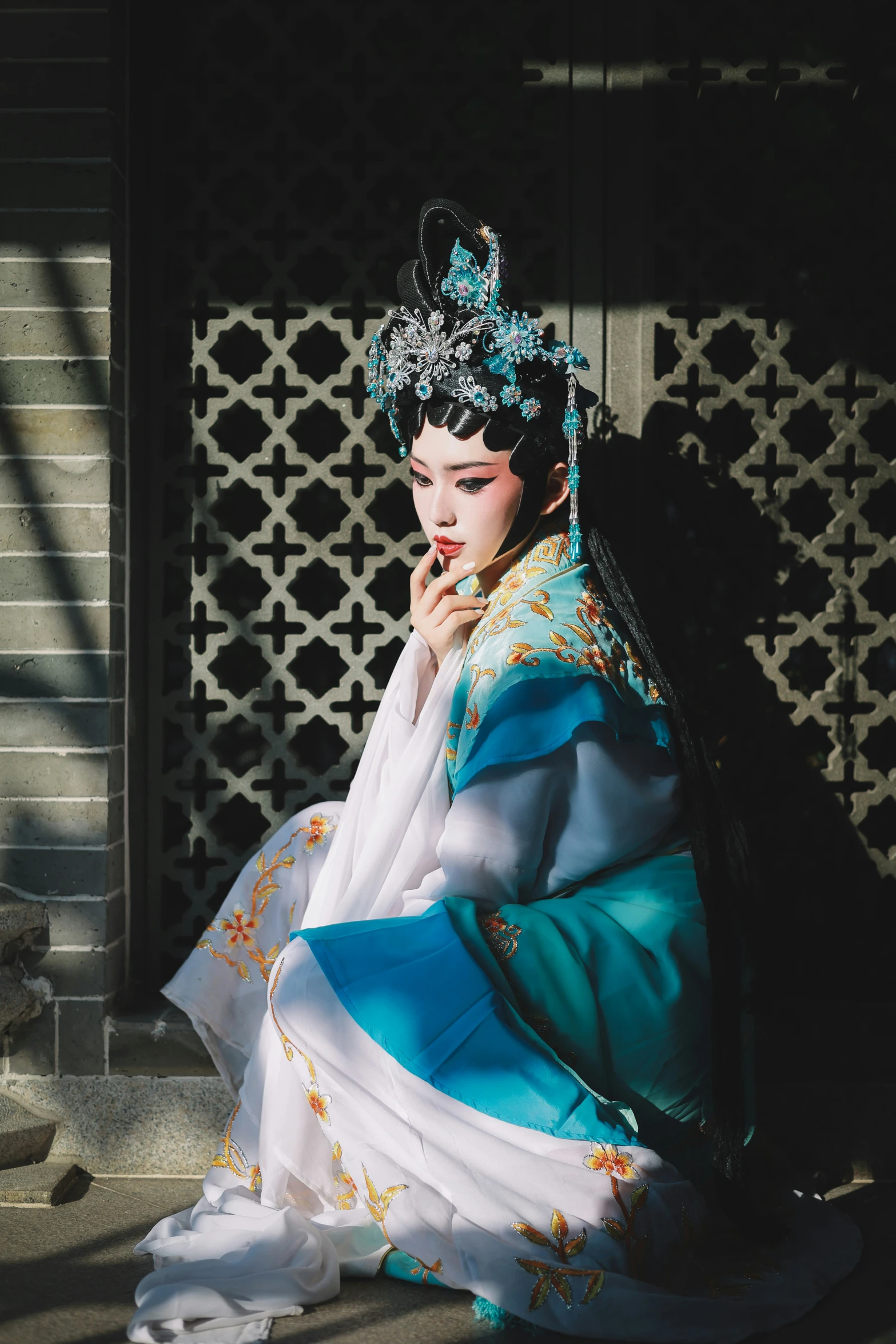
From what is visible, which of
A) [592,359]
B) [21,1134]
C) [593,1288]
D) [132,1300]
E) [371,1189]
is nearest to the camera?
[593,1288]

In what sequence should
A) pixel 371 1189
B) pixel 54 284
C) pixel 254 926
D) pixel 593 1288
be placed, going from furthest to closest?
1. pixel 54 284
2. pixel 254 926
3. pixel 371 1189
4. pixel 593 1288

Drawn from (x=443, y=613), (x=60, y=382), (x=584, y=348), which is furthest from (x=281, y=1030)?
(x=584, y=348)

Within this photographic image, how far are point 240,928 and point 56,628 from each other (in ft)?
3.14

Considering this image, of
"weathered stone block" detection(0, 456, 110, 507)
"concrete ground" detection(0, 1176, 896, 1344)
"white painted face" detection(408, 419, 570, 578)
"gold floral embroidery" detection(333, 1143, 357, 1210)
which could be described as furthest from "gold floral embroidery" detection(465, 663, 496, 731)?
"weathered stone block" detection(0, 456, 110, 507)

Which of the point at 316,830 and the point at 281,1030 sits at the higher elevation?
the point at 316,830

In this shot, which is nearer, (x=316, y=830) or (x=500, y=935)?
(x=500, y=935)

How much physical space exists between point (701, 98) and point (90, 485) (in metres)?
2.02

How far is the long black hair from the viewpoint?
7.27ft

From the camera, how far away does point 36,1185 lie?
2.66 meters

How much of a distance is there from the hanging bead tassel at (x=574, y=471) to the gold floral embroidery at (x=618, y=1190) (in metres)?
1.19

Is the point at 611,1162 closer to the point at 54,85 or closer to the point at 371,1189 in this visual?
the point at 371,1189

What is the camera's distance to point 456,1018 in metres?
1.96

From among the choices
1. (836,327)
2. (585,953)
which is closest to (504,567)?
(585,953)

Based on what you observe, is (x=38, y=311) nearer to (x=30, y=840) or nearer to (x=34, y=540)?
(x=34, y=540)
